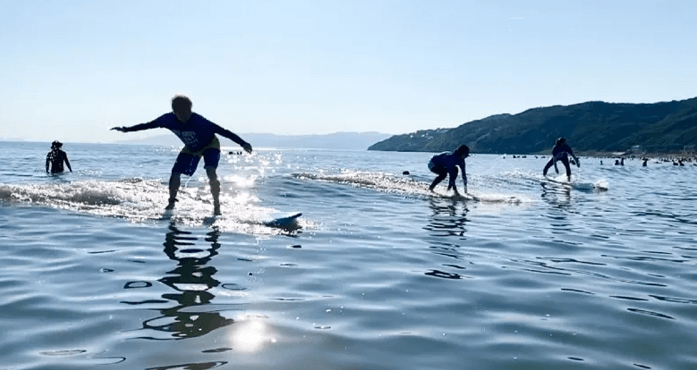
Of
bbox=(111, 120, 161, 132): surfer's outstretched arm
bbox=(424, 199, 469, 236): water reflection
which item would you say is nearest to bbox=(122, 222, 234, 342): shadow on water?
bbox=(111, 120, 161, 132): surfer's outstretched arm

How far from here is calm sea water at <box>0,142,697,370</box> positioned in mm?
4152

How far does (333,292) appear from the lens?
19.8 ft

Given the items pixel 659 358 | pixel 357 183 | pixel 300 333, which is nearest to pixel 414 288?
pixel 300 333

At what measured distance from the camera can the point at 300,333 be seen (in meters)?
4.55

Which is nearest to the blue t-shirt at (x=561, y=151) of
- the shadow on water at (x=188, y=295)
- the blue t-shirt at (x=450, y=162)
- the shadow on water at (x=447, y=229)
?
the blue t-shirt at (x=450, y=162)

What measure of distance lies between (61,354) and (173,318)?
1018mm

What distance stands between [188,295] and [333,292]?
156 cm

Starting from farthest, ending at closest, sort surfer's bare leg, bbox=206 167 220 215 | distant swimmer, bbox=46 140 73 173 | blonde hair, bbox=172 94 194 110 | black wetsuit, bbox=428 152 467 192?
1. distant swimmer, bbox=46 140 73 173
2. black wetsuit, bbox=428 152 467 192
3. surfer's bare leg, bbox=206 167 220 215
4. blonde hair, bbox=172 94 194 110

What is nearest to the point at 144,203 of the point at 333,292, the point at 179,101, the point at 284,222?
the point at 179,101

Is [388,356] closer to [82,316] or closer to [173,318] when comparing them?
[173,318]

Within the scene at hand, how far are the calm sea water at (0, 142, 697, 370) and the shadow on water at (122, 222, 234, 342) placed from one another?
3cm

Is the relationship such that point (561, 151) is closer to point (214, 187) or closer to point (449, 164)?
point (449, 164)

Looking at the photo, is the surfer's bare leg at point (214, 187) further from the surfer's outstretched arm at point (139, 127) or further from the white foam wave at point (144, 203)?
the surfer's outstretched arm at point (139, 127)

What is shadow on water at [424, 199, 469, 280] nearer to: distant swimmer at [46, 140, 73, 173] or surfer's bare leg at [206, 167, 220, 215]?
surfer's bare leg at [206, 167, 220, 215]
